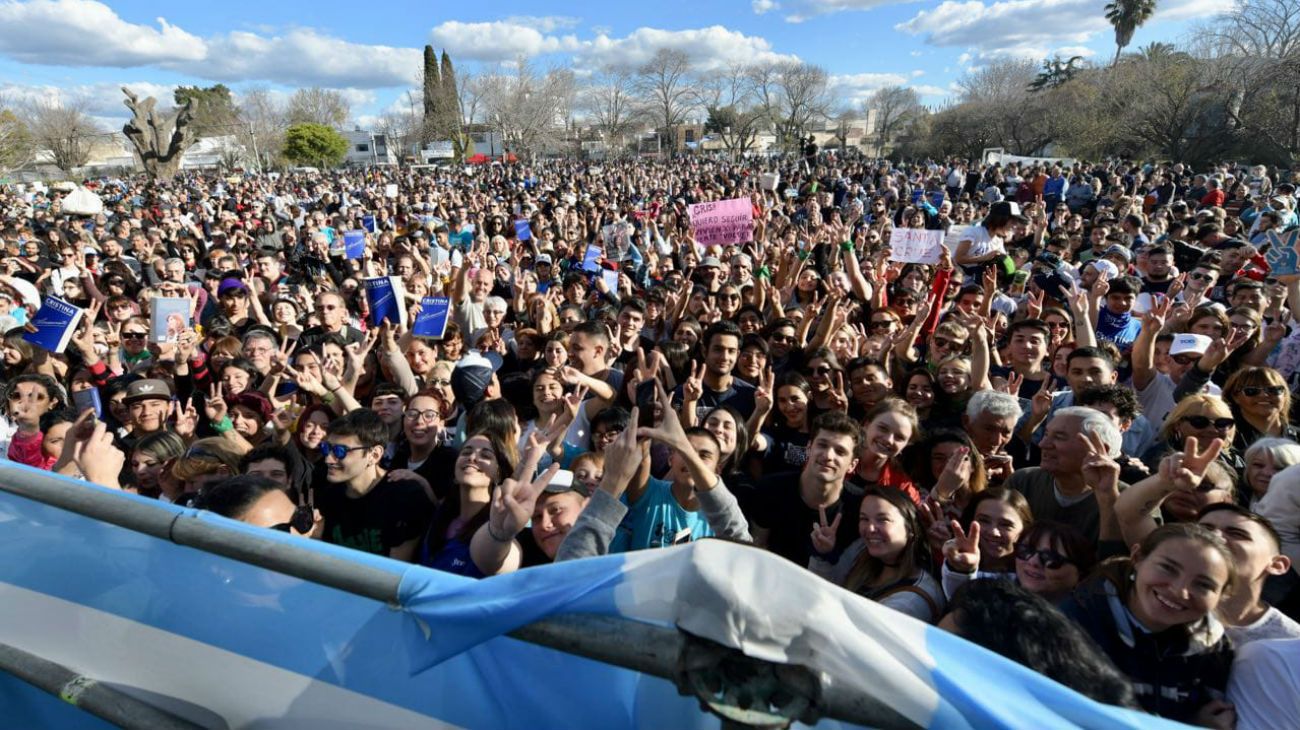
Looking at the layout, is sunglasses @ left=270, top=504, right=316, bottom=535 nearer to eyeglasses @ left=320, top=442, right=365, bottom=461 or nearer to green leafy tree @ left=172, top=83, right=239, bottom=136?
eyeglasses @ left=320, top=442, right=365, bottom=461

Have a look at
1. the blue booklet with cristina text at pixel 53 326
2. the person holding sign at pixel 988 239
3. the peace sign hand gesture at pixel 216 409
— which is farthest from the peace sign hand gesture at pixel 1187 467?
the blue booklet with cristina text at pixel 53 326

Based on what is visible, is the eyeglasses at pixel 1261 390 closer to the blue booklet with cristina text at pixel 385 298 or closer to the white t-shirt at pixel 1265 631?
the white t-shirt at pixel 1265 631

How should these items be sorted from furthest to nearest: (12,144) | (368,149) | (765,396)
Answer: (368,149), (12,144), (765,396)

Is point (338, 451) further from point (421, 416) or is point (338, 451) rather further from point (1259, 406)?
point (1259, 406)

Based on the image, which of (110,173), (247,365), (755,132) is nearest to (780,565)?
(247,365)

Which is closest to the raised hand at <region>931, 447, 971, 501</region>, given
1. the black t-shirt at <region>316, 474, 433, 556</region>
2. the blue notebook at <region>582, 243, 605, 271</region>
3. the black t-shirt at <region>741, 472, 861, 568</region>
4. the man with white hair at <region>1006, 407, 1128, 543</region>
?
the man with white hair at <region>1006, 407, 1128, 543</region>

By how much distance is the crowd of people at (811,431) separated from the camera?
83.0 inches

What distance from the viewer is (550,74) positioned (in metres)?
58.8

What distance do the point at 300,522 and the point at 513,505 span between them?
1197 mm

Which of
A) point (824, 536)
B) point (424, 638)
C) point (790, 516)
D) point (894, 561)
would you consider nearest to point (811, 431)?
point (790, 516)

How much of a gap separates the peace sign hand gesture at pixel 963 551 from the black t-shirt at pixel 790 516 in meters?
0.69

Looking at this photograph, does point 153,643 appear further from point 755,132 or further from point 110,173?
point 110,173

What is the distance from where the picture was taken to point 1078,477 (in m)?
3.08

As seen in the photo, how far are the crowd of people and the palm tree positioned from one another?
248ft
